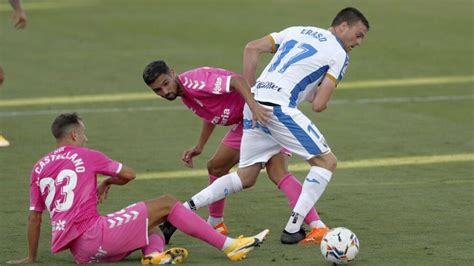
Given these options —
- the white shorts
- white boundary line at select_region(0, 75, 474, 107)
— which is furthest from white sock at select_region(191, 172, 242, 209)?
white boundary line at select_region(0, 75, 474, 107)

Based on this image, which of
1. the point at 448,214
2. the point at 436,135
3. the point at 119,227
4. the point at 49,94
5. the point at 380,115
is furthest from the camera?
the point at 49,94

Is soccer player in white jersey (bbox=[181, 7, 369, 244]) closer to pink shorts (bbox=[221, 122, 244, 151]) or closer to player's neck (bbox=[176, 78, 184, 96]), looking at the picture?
pink shorts (bbox=[221, 122, 244, 151])

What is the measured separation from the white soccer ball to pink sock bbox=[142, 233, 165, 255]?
1.17 m

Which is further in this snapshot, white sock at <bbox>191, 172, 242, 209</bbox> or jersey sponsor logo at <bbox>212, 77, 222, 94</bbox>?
white sock at <bbox>191, 172, 242, 209</bbox>

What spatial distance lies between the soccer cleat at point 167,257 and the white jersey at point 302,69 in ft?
5.06

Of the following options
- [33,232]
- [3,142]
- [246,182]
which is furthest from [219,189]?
[3,142]

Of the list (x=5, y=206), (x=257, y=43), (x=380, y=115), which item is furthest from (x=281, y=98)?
(x=380, y=115)

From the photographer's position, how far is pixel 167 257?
910 cm

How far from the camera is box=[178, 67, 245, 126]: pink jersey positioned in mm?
9992

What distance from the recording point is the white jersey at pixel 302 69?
32.8 ft

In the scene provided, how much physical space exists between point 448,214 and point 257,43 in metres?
2.23

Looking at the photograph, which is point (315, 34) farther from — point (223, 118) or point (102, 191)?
point (102, 191)

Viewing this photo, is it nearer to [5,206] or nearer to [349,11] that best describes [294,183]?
[349,11]

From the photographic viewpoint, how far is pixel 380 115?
55.2 feet
